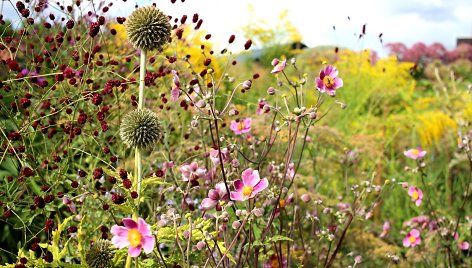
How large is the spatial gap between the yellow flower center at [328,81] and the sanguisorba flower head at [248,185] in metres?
0.57

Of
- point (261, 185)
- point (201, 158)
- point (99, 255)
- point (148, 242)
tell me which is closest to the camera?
point (148, 242)

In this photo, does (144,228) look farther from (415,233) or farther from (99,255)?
(415,233)

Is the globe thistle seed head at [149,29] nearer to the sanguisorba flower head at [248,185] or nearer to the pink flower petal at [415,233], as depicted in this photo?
the sanguisorba flower head at [248,185]

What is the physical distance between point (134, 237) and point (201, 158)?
79.3 inches

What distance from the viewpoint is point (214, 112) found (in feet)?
6.88

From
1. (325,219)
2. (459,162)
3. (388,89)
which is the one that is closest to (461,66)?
(388,89)

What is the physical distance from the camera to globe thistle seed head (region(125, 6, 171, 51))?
2426mm

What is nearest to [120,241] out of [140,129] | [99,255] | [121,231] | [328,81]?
[121,231]

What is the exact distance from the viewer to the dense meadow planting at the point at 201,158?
2242mm

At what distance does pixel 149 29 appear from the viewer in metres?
2.45

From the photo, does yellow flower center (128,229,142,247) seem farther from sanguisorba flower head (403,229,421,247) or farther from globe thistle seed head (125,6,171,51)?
sanguisorba flower head (403,229,421,247)

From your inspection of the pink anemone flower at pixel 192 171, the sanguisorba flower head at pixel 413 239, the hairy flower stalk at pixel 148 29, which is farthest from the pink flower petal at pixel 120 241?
the sanguisorba flower head at pixel 413 239

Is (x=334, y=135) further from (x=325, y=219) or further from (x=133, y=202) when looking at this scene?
(x=133, y=202)


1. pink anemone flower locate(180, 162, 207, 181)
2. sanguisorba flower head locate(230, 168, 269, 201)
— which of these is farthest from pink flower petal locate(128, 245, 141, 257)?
pink anemone flower locate(180, 162, 207, 181)
